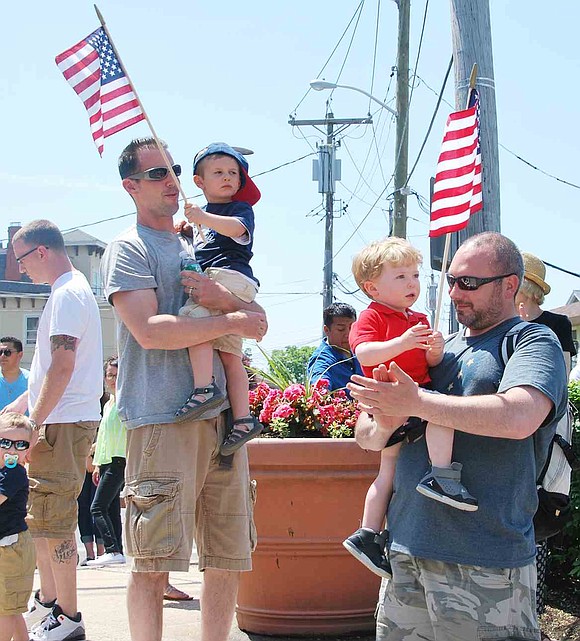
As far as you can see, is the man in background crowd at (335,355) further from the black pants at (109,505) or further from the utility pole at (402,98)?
the utility pole at (402,98)

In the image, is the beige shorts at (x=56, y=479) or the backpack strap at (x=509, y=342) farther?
the beige shorts at (x=56, y=479)

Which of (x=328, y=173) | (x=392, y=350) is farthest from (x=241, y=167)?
(x=328, y=173)

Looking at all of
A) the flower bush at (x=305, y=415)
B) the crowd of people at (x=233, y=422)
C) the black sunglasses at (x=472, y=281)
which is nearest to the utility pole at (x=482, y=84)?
the crowd of people at (x=233, y=422)

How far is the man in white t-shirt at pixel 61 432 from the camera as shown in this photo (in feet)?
16.1

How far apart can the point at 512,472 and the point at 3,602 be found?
8.54 ft

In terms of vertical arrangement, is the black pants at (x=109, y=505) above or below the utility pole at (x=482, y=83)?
below

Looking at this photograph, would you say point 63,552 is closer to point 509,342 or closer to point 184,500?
point 184,500

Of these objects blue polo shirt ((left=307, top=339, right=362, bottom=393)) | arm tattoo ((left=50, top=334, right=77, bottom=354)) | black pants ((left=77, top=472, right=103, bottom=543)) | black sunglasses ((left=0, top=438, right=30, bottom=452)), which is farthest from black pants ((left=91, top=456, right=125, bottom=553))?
black sunglasses ((left=0, top=438, right=30, bottom=452))

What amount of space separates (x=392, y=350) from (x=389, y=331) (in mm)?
245

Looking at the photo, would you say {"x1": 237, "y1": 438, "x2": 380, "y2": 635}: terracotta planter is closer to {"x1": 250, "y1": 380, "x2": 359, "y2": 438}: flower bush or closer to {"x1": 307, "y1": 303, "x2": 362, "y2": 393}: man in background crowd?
{"x1": 250, "y1": 380, "x2": 359, "y2": 438}: flower bush

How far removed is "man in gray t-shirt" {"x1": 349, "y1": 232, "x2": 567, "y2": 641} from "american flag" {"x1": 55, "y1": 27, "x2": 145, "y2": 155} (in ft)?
5.97

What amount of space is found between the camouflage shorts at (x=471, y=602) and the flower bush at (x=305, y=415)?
1783 millimetres

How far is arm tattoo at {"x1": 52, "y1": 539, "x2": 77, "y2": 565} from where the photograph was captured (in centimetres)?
494

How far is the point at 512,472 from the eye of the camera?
3.12 meters
